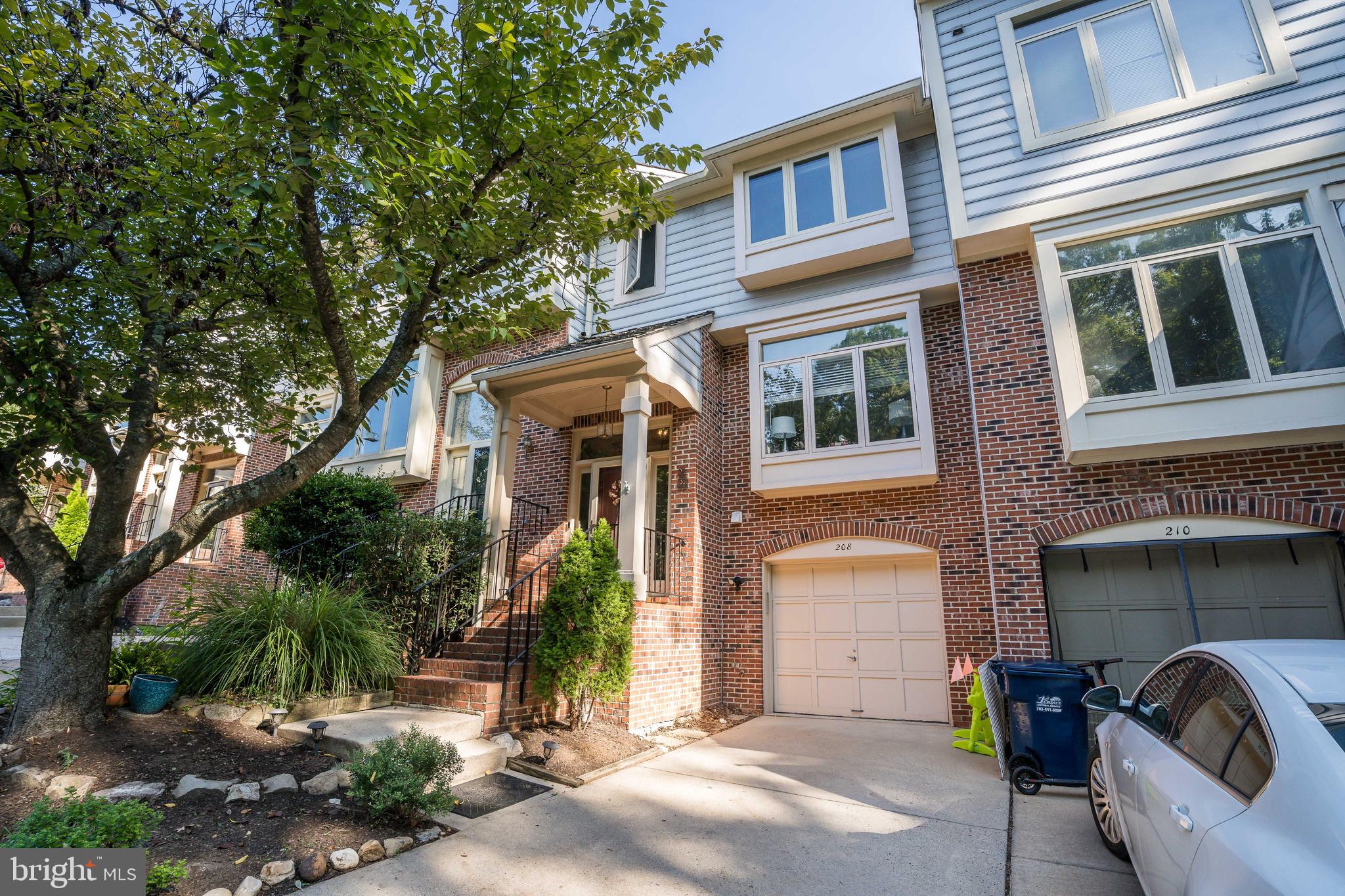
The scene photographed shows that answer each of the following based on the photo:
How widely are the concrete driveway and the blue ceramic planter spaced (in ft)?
9.58

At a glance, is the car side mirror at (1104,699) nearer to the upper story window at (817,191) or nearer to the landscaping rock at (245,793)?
the landscaping rock at (245,793)

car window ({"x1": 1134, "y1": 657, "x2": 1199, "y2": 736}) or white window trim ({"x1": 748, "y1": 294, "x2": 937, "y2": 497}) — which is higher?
white window trim ({"x1": 748, "y1": 294, "x2": 937, "y2": 497})

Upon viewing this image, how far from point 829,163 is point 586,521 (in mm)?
6333

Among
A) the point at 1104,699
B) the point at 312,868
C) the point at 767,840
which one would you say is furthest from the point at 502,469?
the point at 1104,699

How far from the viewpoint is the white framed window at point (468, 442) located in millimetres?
10879

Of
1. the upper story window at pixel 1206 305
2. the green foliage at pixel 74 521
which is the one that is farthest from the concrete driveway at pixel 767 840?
the green foliage at pixel 74 521

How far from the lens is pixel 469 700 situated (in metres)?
5.57

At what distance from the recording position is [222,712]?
4.89m

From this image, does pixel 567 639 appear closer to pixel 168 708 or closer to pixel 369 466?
pixel 168 708

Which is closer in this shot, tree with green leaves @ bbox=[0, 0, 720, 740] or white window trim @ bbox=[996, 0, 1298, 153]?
tree with green leaves @ bbox=[0, 0, 720, 740]

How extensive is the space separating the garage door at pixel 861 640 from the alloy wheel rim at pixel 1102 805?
A: 3.62m

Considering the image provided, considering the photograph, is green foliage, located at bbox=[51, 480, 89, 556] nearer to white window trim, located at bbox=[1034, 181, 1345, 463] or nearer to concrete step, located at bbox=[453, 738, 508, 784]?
concrete step, located at bbox=[453, 738, 508, 784]

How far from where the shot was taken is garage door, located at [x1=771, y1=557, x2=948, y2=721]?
755cm

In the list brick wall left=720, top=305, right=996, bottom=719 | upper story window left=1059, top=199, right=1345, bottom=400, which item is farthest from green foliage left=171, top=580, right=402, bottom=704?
upper story window left=1059, top=199, right=1345, bottom=400
